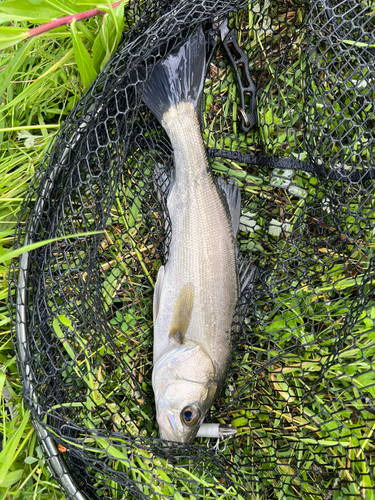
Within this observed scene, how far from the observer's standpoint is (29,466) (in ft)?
7.89

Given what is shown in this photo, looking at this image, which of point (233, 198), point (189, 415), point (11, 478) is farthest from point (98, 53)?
point (11, 478)

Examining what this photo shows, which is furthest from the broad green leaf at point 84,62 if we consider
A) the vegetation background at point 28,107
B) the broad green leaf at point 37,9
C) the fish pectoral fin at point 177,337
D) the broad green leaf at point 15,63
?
the fish pectoral fin at point 177,337

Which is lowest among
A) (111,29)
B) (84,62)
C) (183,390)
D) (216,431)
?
(216,431)

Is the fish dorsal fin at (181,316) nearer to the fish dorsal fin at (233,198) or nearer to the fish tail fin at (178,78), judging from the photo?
the fish dorsal fin at (233,198)

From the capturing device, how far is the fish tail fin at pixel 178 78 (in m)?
2.45

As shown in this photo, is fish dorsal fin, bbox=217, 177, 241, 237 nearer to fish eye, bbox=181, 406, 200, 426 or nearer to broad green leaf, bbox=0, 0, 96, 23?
fish eye, bbox=181, 406, 200, 426

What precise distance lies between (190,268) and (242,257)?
0.45m

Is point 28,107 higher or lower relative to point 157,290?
higher

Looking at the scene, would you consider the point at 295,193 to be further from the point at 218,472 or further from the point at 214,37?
the point at 218,472

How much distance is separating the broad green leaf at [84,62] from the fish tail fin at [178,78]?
32 centimetres

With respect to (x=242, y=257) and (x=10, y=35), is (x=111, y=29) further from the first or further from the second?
(x=242, y=257)

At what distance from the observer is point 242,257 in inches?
106

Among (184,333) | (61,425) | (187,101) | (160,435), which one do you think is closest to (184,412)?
(160,435)

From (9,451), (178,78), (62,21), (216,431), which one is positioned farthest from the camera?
(178,78)
